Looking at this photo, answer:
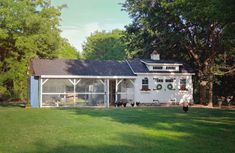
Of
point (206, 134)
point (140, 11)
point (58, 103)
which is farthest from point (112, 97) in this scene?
point (206, 134)

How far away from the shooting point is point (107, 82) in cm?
3584

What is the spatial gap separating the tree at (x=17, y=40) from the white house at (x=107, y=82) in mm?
4900

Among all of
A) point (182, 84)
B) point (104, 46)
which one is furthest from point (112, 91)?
point (104, 46)

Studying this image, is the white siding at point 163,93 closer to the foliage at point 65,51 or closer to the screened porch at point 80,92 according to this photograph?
the screened porch at point 80,92

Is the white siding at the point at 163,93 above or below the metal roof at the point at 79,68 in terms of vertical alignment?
below

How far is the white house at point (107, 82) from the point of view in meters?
33.9

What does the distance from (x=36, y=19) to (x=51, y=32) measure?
16.0 ft

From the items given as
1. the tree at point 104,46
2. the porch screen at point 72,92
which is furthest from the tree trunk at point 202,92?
the tree at point 104,46

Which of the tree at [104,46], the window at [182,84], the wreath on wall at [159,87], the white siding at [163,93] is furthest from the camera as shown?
the tree at [104,46]

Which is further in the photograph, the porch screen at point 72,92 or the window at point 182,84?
the window at point 182,84

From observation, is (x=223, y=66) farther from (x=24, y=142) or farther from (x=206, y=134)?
(x=24, y=142)

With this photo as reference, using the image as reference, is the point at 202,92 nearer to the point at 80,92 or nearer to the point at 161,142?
the point at 80,92

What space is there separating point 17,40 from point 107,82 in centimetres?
1146

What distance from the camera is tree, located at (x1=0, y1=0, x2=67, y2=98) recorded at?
39.7 metres
